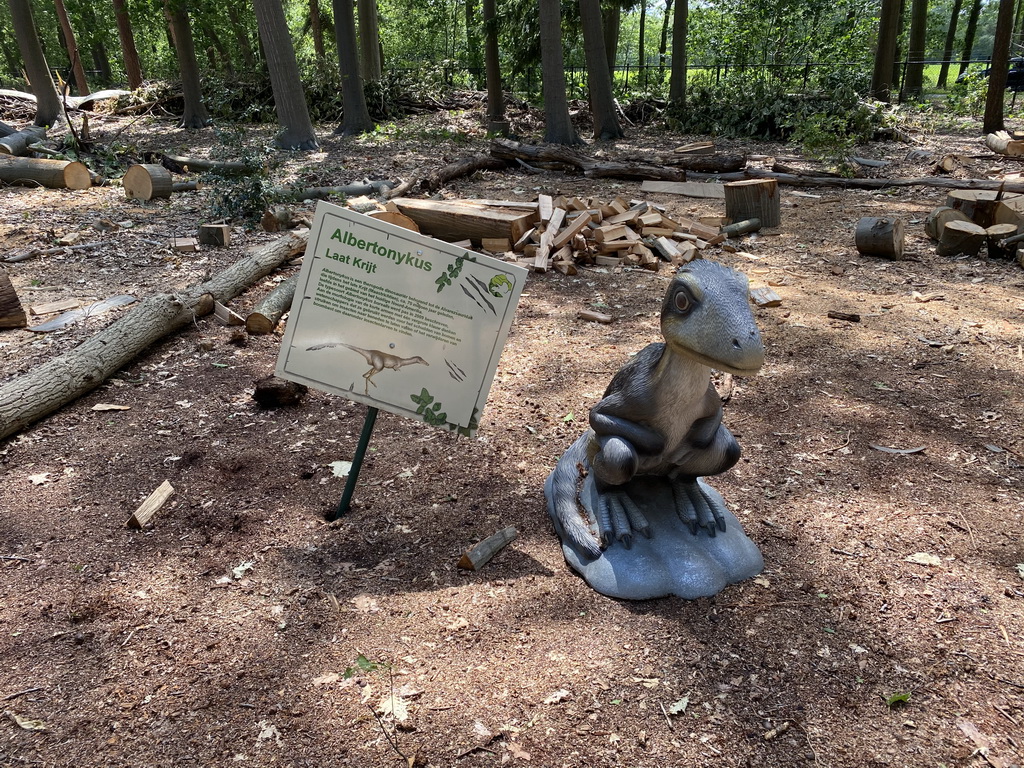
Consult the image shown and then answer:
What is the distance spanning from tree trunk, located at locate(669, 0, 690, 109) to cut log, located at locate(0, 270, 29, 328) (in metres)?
15.6

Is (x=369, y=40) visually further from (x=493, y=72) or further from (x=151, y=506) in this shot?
(x=151, y=506)

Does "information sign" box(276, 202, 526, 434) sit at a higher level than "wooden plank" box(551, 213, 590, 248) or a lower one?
higher

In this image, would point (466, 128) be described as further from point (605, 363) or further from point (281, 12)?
point (605, 363)

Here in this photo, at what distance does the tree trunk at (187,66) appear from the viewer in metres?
14.6

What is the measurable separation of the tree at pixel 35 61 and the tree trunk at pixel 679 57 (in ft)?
46.9

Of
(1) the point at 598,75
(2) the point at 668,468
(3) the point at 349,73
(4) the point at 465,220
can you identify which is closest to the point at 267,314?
(4) the point at 465,220

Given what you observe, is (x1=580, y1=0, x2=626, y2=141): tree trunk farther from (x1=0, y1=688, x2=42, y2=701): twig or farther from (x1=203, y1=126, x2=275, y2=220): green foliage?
(x1=0, y1=688, x2=42, y2=701): twig

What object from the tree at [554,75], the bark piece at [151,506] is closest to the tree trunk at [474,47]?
the tree at [554,75]

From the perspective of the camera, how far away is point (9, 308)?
517 centimetres

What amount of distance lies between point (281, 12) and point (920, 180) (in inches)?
433

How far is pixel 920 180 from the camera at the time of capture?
973 centimetres

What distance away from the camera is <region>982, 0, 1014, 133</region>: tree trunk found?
1084 cm

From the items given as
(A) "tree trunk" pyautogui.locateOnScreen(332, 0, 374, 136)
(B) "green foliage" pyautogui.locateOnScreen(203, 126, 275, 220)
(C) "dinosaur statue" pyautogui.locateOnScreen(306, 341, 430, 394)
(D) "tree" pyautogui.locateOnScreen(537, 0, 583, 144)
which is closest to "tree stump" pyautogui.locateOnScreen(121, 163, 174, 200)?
(B) "green foliage" pyautogui.locateOnScreen(203, 126, 275, 220)

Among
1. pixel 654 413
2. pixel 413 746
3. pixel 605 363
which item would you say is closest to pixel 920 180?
pixel 605 363
